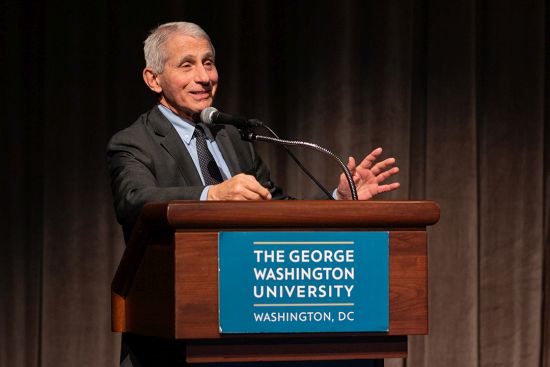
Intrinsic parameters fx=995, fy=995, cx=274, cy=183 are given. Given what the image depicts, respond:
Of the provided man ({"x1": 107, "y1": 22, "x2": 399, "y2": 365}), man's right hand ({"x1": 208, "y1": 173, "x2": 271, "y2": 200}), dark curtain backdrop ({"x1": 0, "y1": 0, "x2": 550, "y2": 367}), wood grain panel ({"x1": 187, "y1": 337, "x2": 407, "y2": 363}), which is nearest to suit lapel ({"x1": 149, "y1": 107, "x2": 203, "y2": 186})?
man ({"x1": 107, "y1": 22, "x2": 399, "y2": 365})

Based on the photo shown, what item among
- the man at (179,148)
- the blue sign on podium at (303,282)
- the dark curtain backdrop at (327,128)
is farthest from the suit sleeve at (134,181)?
the dark curtain backdrop at (327,128)

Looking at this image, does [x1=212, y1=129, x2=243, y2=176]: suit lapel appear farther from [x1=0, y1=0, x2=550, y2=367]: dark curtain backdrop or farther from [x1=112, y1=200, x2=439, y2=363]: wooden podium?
[x1=0, y1=0, x2=550, y2=367]: dark curtain backdrop

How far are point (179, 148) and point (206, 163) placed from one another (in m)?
0.10

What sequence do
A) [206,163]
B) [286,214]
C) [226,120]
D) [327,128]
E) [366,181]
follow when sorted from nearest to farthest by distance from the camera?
[286,214] → [226,120] → [366,181] → [206,163] → [327,128]

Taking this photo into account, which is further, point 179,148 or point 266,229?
point 179,148

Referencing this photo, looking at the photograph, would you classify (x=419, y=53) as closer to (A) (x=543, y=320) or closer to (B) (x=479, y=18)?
(B) (x=479, y=18)

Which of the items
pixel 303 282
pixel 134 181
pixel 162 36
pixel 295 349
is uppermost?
pixel 162 36

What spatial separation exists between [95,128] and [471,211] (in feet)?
5.07

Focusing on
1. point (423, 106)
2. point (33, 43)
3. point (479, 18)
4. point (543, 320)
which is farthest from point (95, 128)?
point (543, 320)

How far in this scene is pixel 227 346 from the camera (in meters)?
1.72

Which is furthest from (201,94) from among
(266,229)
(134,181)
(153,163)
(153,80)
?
(266,229)

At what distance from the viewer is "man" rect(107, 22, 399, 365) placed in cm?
223

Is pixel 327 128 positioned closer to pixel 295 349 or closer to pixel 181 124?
pixel 181 124

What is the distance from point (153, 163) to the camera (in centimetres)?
236
